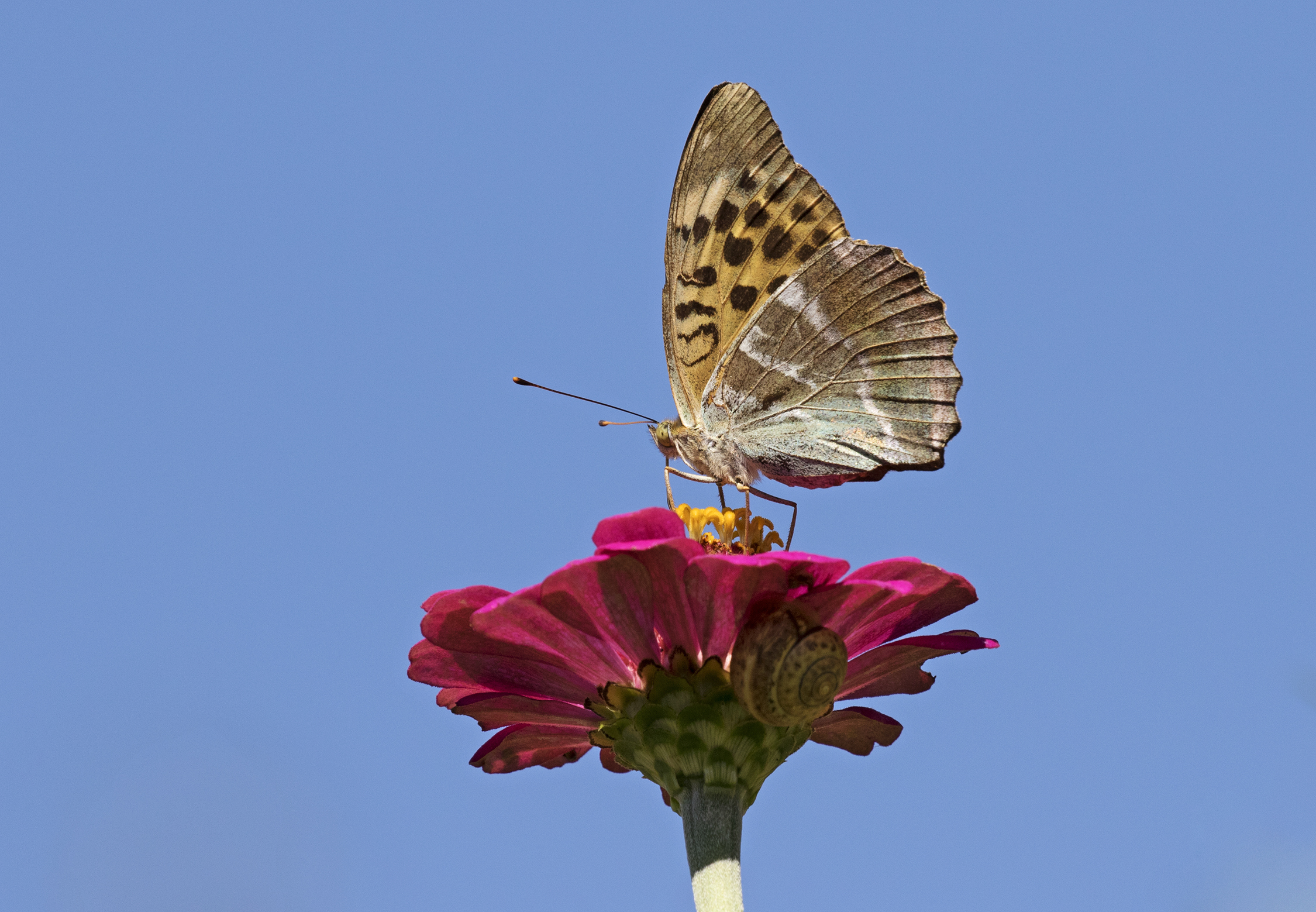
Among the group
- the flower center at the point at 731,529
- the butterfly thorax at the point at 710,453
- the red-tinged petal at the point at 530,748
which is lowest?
the red-tinged petal at the point at 530,748

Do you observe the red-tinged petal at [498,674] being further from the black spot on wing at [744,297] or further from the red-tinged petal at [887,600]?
the black spot on wing at [744,297]

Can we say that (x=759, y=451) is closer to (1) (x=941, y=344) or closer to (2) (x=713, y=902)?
(1) (x=941, y=344)

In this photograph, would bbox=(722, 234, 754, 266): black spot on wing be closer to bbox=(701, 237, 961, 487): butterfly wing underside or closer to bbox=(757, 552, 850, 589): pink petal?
bbox=(701, 237, 961, 487): butterfly wing underside

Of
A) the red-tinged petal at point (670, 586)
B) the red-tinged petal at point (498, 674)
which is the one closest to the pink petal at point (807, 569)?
the red-tinged petal at point (670, 586)

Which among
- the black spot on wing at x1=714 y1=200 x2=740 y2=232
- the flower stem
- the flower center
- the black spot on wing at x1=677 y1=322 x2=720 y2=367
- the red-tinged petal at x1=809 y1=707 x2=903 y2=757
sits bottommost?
the flower stem

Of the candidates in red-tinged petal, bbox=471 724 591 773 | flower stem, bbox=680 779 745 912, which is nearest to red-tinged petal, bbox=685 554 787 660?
flower stem, bbox=680 779 745 912

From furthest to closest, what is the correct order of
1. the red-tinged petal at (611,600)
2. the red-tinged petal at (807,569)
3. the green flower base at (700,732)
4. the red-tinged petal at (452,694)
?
the red-tinged petal at (452,694), the green flower base at (700,732), the red-tinged petal at (611,600), the red-tinged petal at (807,569)
